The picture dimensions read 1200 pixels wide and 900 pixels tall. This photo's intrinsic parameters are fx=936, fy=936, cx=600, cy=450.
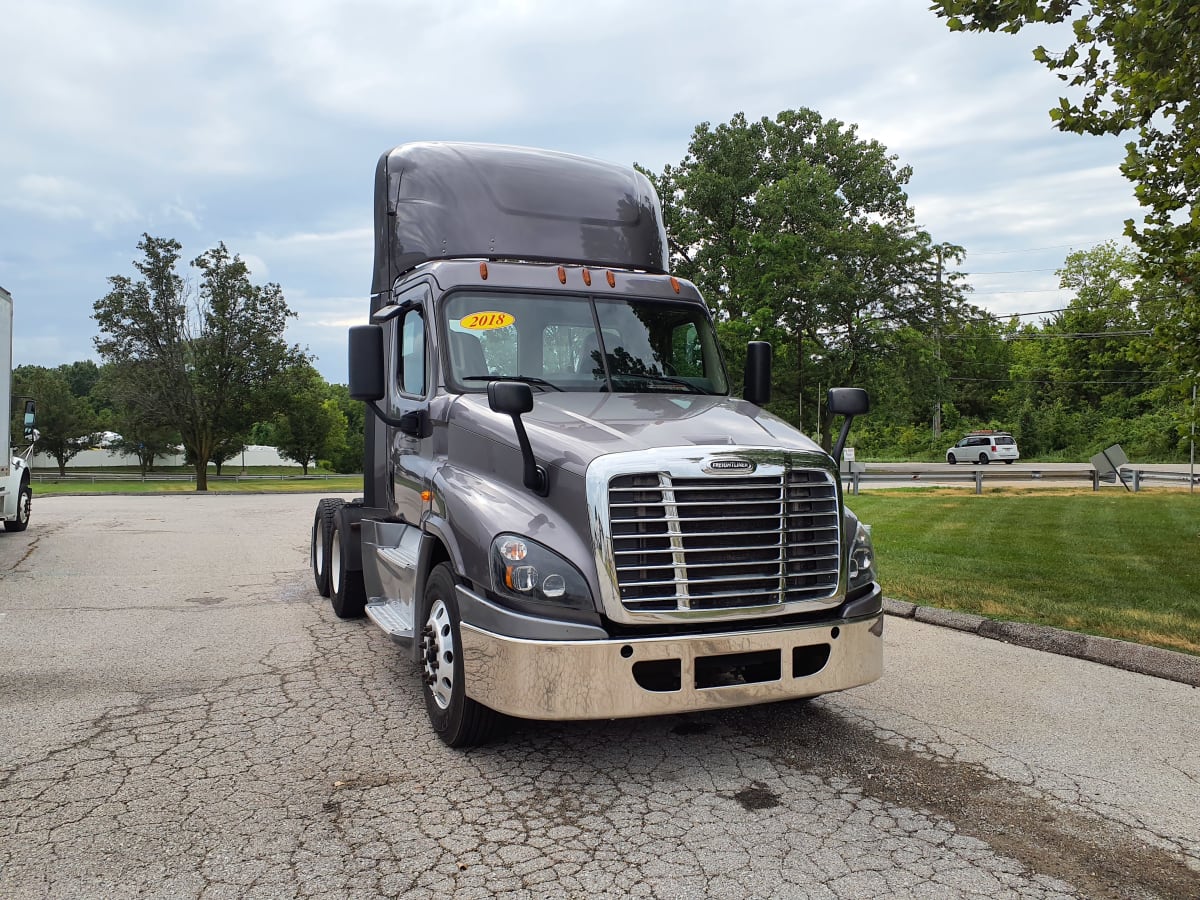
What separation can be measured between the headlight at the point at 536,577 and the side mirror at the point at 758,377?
2.56 m

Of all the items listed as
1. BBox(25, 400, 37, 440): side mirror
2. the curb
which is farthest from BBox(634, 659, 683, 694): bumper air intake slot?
BBox(25, 400, 37, 440): side mirror

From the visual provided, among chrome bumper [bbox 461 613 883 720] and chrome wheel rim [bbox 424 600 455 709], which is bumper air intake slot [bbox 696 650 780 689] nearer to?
chrome bumper [bbox 461 613 883 720]

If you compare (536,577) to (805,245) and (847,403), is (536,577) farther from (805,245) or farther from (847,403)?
(805,245)

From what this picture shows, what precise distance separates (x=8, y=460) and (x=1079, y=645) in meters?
14.8

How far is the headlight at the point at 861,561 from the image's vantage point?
4719 mm

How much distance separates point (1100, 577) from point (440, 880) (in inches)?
331

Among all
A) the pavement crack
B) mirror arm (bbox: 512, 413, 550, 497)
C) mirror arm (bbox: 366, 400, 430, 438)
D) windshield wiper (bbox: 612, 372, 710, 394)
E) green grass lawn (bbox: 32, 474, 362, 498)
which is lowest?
green grass lawn (bbox: 32, 474, 362, 498)

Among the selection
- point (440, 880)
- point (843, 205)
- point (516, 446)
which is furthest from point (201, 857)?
point (843, 205)

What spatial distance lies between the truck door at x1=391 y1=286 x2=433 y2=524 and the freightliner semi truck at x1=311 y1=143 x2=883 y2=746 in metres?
0.02

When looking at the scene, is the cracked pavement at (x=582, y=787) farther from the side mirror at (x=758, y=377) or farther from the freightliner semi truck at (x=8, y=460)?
the freightliner semi truck at (x=8, y=460)

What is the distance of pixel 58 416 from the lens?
7000 cm

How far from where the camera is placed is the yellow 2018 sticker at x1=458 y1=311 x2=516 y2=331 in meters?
5.55

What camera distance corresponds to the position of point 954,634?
7375 mm

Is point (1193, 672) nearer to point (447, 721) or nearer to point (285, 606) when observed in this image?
point (447, 721)
